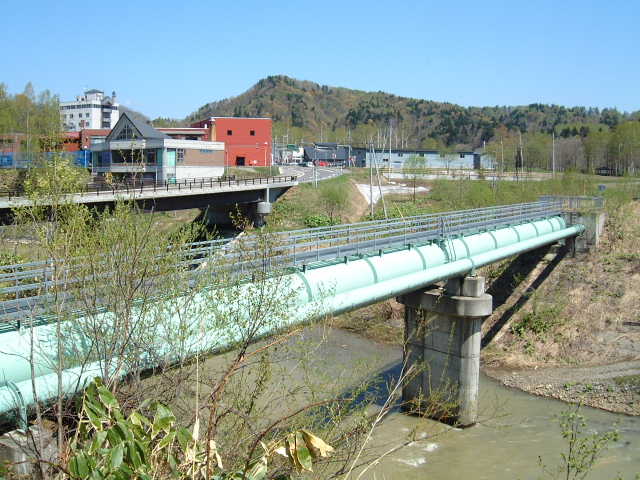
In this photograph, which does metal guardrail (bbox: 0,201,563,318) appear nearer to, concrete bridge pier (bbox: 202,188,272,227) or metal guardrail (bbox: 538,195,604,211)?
metal guardrail (bbox: 538,195,604,211)

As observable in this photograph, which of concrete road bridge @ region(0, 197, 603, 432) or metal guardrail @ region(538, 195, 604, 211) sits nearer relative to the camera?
concrete road bridge @ region(0, 197, 603, 432)

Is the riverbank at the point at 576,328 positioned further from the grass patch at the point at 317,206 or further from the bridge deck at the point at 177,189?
the grass patch at the point at 317,206

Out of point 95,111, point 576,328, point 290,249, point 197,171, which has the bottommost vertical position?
point 576,328

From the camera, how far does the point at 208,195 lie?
42.4 meters

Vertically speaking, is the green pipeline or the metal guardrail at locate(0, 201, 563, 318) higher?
the metal guardrail at locate(0, 201, 563, 318)

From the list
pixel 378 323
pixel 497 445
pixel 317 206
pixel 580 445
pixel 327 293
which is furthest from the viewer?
pixel 317 206

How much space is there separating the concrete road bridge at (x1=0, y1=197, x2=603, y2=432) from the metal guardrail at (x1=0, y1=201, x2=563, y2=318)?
0.04m

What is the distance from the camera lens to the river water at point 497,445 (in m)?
18.2

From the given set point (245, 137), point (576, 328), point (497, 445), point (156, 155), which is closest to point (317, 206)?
point (156, 155)

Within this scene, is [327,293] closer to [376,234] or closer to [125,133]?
[376,234]

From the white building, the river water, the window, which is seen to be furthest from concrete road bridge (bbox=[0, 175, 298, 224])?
the white building

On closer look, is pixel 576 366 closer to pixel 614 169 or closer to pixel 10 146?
pixel 10 146

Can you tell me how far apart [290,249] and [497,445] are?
32.3 feet

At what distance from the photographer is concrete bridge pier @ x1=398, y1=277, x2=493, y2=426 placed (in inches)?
856
